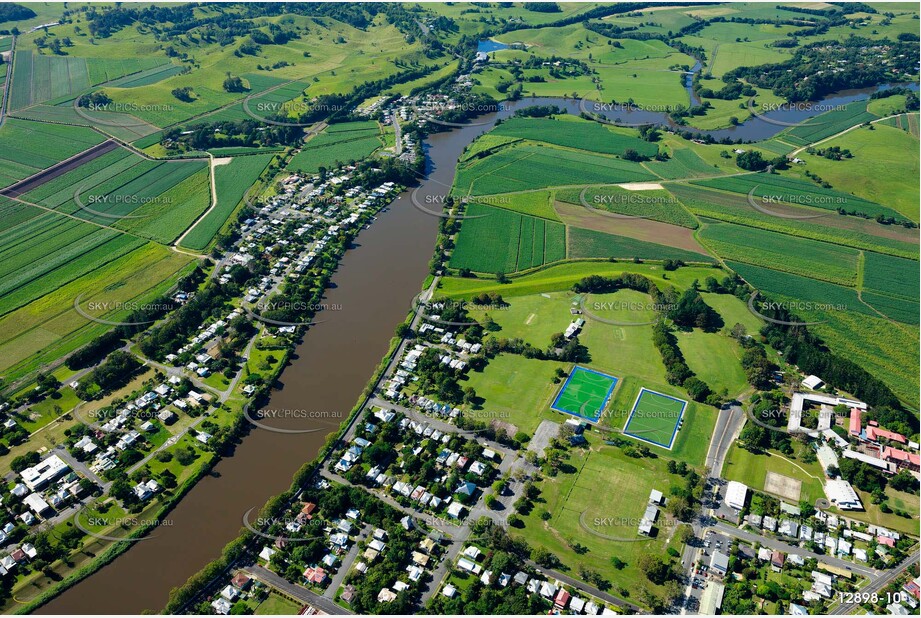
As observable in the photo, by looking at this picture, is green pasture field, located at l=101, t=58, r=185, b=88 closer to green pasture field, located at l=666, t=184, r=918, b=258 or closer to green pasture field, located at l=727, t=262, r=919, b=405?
green pasture field, located at l=666, t=184, r=918, b=258

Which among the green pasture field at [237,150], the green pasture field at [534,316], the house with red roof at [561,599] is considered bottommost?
the house with red roof at [561,599]

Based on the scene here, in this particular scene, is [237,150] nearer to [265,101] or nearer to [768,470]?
[265,101]

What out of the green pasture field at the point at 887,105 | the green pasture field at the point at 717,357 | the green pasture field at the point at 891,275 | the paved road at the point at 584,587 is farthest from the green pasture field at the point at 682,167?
the paved road at the point at 584,587

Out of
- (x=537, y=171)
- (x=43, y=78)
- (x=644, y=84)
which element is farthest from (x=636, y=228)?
(x=43, y=78)

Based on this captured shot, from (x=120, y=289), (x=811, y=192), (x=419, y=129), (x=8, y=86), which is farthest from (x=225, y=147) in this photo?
(x=811, y=192)

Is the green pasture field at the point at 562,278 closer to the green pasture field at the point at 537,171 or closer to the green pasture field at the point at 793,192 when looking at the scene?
the green pasture field at the point at 537,171

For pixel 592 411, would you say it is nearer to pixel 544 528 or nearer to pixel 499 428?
pixel 499 428
